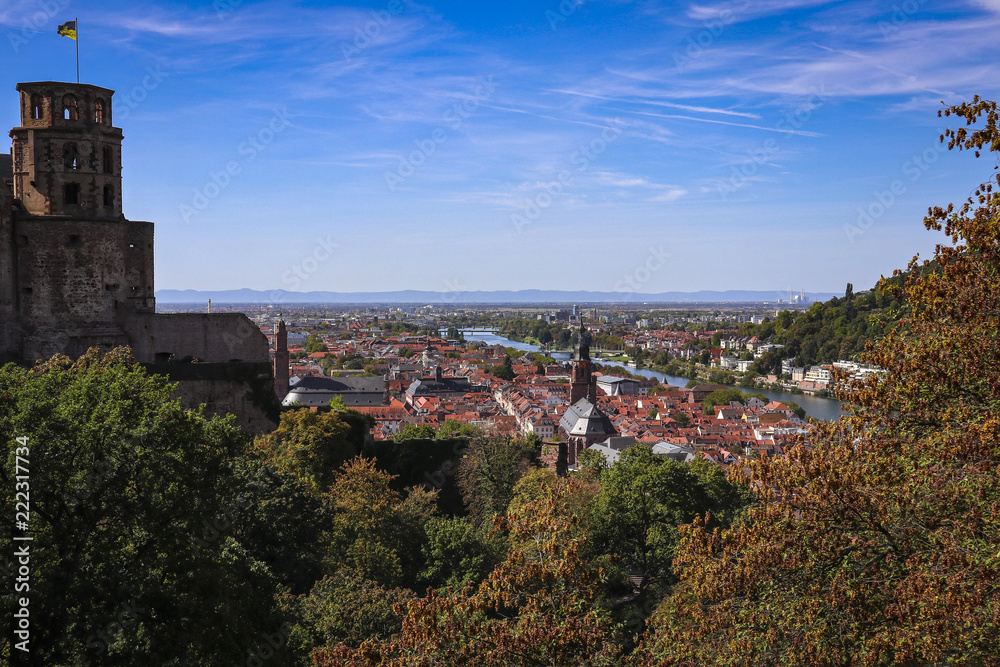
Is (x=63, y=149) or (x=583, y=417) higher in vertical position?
(x=63, y=149)

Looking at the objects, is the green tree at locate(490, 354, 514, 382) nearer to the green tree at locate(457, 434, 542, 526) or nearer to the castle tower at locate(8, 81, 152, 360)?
the green tree at locate(457, 434, 542, 526)

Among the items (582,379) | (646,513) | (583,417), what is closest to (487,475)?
(646,513)

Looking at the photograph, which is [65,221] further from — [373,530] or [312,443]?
[373,530]

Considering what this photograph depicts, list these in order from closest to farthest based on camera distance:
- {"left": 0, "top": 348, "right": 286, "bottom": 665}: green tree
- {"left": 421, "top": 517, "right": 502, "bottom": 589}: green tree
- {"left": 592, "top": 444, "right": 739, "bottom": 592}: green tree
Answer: {"left": 0, "top": 348, "right": 286, "bottom": 665}: green tree
{"left": 421, "top": 517, "right": 502, "bottom": 589}: green tree
{"left": 592, "top": 444, "right": 739, "bottom": 592}: green tree

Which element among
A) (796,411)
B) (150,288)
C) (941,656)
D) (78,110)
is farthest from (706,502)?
(796,411)

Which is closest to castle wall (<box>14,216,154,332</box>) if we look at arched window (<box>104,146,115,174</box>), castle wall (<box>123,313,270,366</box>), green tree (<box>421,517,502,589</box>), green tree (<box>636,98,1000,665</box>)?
castle wall (<box>123,313,270,366</box>)

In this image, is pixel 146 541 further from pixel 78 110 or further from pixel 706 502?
pixel 706 502

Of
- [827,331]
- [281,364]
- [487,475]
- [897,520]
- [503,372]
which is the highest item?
[897,520]
